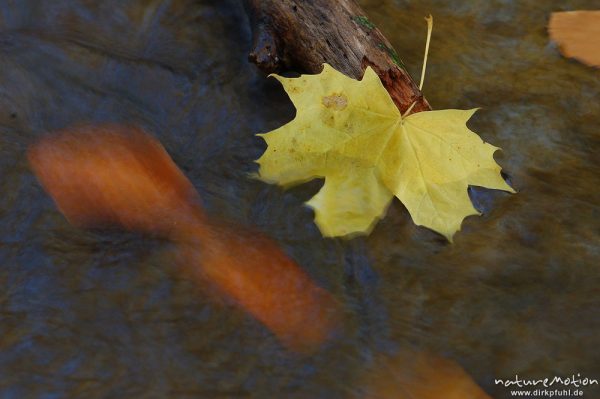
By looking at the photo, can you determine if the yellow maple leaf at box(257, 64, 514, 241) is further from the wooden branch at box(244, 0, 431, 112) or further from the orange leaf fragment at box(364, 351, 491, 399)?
the orange leaf fragment at box(364, 351, 491, 399)

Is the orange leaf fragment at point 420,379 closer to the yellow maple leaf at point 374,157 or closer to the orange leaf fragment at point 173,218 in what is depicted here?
the orange leaf fragment at point 173,218

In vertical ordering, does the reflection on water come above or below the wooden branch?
below

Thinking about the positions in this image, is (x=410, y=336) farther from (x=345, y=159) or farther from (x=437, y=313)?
(x=345, y=159)

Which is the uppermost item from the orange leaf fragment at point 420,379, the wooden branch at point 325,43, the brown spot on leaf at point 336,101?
the wooden branch at point 325,43

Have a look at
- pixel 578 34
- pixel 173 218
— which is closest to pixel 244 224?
pixel 173 218

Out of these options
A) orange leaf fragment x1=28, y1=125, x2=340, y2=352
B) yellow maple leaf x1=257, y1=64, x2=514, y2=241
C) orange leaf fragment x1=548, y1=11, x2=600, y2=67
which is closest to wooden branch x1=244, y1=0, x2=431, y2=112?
yellow maple leaf x1=257, y1=64, x2=514, y2=241

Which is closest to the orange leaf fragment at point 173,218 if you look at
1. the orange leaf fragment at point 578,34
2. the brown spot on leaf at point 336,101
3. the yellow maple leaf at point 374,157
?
the yellow maple leaf at point 374,157
